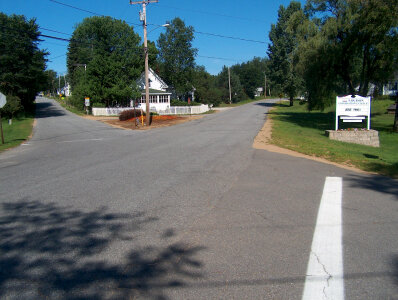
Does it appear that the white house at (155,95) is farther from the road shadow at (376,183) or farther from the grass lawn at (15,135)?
the road shadow at (376,183)

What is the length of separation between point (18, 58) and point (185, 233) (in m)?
42.8

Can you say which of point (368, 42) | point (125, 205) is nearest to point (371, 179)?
point (125, 205)

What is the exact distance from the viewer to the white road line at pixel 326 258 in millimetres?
3604

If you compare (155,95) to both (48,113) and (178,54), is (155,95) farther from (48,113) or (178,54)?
(48,113)

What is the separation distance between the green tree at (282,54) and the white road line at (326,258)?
50597mm

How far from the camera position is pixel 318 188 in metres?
7.74

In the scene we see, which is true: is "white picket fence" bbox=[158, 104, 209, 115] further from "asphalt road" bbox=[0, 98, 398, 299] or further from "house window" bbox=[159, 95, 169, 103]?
"asphalt road" bbox=[0, 98, 398, 299]

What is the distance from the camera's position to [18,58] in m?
40.9

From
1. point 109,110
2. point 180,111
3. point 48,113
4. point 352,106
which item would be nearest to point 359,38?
point 352,106

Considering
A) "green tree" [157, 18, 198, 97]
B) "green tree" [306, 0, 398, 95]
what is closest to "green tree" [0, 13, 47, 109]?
"green tree" [157, 18, 198, 97]

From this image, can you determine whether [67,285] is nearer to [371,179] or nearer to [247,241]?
[247,241]

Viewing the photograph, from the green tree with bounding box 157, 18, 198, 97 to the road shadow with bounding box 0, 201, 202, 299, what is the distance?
51.8 metres

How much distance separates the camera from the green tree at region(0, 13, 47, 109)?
3978 cm

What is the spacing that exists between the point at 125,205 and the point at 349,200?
419 centimetres
